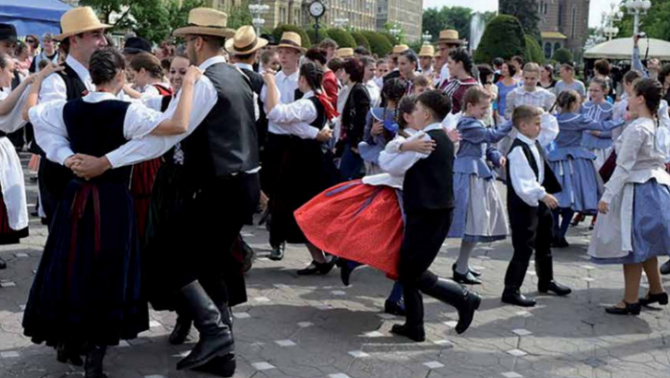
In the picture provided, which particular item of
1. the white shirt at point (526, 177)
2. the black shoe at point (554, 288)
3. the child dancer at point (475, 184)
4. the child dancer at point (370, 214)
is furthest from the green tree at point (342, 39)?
the child dancer at point (370, 214)

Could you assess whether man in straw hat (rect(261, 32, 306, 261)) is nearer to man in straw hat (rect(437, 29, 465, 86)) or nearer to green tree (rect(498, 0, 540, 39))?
man in straw hat (rect(437, 29, 465, 86))

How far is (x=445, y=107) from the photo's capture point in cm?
604

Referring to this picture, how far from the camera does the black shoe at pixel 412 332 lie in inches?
241

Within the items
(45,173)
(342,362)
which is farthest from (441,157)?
(45,173)

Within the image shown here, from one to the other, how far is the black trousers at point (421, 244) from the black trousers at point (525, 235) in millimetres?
1260

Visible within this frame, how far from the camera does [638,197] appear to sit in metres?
6.90

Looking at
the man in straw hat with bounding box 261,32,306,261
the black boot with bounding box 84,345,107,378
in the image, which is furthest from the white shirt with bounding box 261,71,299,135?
the black boot with bounding box 84,345,107,378

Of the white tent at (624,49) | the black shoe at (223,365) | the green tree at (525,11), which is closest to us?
the black shoe at (223,365)

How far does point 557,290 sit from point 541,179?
1036mm

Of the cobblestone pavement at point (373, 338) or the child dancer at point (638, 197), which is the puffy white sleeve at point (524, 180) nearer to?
the child dancer at point (638, 197)

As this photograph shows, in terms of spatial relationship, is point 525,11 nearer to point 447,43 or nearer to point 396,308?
point 447,43

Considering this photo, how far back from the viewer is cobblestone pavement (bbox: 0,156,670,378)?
5562 millimetres

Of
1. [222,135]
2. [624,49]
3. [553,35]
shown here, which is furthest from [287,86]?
[553,35]

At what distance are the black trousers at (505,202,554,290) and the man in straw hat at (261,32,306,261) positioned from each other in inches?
81.0
